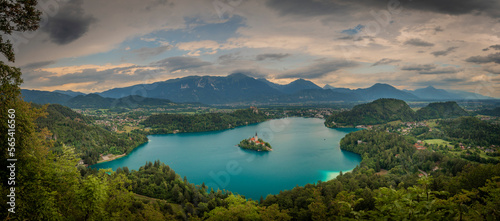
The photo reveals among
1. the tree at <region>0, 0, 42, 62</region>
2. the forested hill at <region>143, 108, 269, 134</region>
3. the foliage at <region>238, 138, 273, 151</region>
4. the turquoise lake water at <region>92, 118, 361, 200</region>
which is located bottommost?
the turquoise lake water at <region>92, 118, 361, 200</region>

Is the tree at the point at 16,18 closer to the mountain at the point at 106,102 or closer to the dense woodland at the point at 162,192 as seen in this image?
the dense woodland at the point at 162,192

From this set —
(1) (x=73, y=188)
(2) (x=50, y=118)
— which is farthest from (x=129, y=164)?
(1) (x=73, y=188)

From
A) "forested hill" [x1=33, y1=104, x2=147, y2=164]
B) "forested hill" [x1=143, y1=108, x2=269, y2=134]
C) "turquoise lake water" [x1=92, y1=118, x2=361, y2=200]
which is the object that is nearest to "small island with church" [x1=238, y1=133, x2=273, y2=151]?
"turquoise lake water" [x1=92, y1=118, x2=361, y2=200]

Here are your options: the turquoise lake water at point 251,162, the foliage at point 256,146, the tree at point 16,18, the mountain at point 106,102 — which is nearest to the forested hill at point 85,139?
the turquoise lake water at point 251,162

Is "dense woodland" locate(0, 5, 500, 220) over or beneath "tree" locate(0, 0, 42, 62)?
beneath

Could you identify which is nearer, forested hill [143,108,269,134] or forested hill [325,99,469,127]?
forested hill [143,108,269,134]

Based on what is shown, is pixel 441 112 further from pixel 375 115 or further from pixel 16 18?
pixel 16 18

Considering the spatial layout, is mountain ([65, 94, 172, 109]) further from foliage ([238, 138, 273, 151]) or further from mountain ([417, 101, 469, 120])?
mountain ([417, 101, 469, 120])
